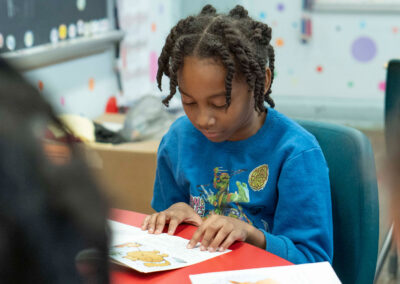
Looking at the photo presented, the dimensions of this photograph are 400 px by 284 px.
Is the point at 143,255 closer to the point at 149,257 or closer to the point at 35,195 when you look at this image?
the point at 149,257

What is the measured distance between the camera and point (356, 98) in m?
4.07

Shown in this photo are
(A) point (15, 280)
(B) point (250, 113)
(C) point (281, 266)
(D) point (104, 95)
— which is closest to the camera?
(A) point (15, 280)

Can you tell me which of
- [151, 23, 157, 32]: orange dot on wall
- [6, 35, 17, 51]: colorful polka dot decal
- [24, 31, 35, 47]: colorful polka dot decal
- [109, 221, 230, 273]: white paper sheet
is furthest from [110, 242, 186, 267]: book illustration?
[151, 23, 157, 32]: orange dot on wall

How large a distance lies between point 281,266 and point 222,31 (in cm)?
49

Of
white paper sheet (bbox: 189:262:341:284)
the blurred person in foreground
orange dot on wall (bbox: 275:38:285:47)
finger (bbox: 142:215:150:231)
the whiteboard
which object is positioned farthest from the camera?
orange dot on wall (bbox: 275:38:285:47)

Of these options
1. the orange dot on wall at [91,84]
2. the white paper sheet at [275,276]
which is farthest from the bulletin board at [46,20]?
the white paper sheet at [275,276]

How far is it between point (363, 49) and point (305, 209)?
10.6 feet

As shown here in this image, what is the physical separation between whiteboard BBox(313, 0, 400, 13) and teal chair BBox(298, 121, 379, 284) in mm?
3056

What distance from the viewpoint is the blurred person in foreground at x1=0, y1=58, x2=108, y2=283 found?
195 millimetres

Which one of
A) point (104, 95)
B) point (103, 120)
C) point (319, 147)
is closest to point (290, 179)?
point (319, 147)

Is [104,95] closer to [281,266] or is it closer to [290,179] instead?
[290,179]

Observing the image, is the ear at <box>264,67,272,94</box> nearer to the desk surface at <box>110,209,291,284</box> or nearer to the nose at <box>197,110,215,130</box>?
the nose at <box>197,110,215,130</box>

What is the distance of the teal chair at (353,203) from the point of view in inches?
39.6

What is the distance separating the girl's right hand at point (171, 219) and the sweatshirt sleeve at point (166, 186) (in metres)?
0.16
